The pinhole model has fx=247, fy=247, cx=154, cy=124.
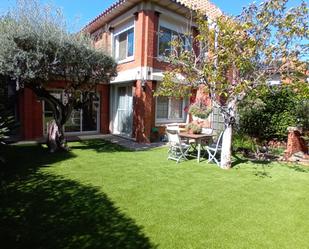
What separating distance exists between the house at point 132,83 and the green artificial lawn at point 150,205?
187 inches

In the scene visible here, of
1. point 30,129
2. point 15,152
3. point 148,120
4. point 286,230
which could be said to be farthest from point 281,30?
point 30,129

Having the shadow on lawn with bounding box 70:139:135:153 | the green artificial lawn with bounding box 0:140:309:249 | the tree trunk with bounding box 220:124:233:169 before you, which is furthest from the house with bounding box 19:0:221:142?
the tree trunk with bounding box 220:124:233:169

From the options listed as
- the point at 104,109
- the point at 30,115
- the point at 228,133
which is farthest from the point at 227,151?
the point at 30,115

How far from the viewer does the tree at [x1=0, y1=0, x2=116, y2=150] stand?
843 cm

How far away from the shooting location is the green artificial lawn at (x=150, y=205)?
4.00 m

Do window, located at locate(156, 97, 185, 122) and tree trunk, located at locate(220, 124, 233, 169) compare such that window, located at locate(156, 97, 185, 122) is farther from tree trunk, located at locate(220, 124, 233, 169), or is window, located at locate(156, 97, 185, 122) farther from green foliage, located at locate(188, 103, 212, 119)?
tree trunk, located at locate(220, 124, 233, 169)

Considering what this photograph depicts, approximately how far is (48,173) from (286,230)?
6.20 meters

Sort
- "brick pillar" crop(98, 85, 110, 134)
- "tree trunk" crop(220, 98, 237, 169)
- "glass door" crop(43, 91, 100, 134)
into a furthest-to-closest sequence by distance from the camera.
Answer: "brick pillar" crop(98, 85, 110, 134) → "glass door" crop(43, 91, 100, 134) → "tree trunk" crop(220, 98, 237, 169)

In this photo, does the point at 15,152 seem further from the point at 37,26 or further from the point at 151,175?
the point at 151,175

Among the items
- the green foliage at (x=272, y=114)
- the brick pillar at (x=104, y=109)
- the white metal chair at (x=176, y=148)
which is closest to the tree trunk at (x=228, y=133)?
the white metal chair at (x=176, y=148)

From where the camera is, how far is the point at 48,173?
727 centimetres

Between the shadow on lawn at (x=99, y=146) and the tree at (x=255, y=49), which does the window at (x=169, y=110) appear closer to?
the shadow on lawn at (x=99, y=146)

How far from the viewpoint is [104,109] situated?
1574 centimetres

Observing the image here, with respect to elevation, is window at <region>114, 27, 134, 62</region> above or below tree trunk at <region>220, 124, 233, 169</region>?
above
